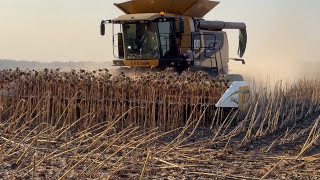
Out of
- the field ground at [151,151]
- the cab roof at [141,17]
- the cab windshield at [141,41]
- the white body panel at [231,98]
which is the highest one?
the cab roof at [141,17]

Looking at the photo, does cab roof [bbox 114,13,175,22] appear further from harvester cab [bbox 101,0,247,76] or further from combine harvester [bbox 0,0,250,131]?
combine harvester [bbox 0,0,250,131]

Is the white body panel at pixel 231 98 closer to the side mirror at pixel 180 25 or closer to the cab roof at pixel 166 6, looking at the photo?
the side mirror at pixel 180 25

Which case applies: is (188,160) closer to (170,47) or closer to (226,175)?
(226,175)

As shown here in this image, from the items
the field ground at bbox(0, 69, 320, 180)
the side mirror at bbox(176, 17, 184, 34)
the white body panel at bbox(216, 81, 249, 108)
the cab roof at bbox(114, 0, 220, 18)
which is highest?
the cab roof at bbox(114, 0, 220, 18)

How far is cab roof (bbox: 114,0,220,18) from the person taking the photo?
13000 millimetres

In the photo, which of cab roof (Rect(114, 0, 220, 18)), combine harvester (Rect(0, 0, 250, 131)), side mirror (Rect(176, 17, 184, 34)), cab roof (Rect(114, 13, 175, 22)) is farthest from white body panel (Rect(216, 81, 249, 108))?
cab roof (Rect(114, 0, 220, 18))

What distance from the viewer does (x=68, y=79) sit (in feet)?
32.2

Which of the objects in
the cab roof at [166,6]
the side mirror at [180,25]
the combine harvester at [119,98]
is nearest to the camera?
the combine harvester at [119,98]

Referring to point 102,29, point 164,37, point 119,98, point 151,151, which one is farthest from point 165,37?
point 151,151

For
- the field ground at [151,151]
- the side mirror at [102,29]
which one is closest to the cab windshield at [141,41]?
the side mirror at [102,29]

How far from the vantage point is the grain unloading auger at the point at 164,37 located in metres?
12.1

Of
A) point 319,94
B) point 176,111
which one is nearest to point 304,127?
point 176,111

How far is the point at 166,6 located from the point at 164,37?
109 centimetres

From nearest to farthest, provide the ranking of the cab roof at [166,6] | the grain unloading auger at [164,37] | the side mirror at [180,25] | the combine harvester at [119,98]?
1. the combine harvester at [119,98]
2. the side mirror at [180,25]
3. the grain unloading auger at [164,37]
4. the cab roof at [166,6]
